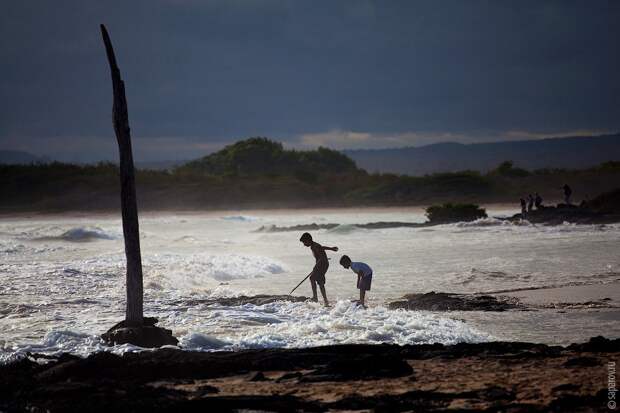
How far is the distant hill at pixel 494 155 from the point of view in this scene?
530 feet

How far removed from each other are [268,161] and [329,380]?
241ft

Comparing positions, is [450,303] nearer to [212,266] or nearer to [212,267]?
[212,267]

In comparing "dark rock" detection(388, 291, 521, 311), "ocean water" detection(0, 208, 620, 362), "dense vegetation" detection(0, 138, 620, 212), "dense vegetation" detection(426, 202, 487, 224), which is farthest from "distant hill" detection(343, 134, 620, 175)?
"dark rock" detection(388, 291, 521, 311)

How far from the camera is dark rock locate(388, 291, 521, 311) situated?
1236 cm

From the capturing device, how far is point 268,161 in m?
80.8

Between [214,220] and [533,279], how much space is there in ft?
104

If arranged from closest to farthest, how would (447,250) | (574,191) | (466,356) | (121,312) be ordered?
(466,356) → (121,312) → (447,250) → (574,191)

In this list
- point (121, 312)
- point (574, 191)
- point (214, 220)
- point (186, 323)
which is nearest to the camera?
point (186, 323)

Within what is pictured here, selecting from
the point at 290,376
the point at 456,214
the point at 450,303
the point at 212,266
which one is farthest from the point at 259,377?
the point at 456,214

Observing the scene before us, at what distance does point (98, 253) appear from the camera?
79.3 ft

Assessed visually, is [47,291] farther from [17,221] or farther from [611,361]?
[17,221]

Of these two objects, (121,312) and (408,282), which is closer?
(121,312)

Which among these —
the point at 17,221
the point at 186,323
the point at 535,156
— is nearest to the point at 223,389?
the point at 186,323

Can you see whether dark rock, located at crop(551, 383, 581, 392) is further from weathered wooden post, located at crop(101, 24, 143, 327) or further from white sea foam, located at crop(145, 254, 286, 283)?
white sea foam, located at crop(145, 254, 286, 283)
